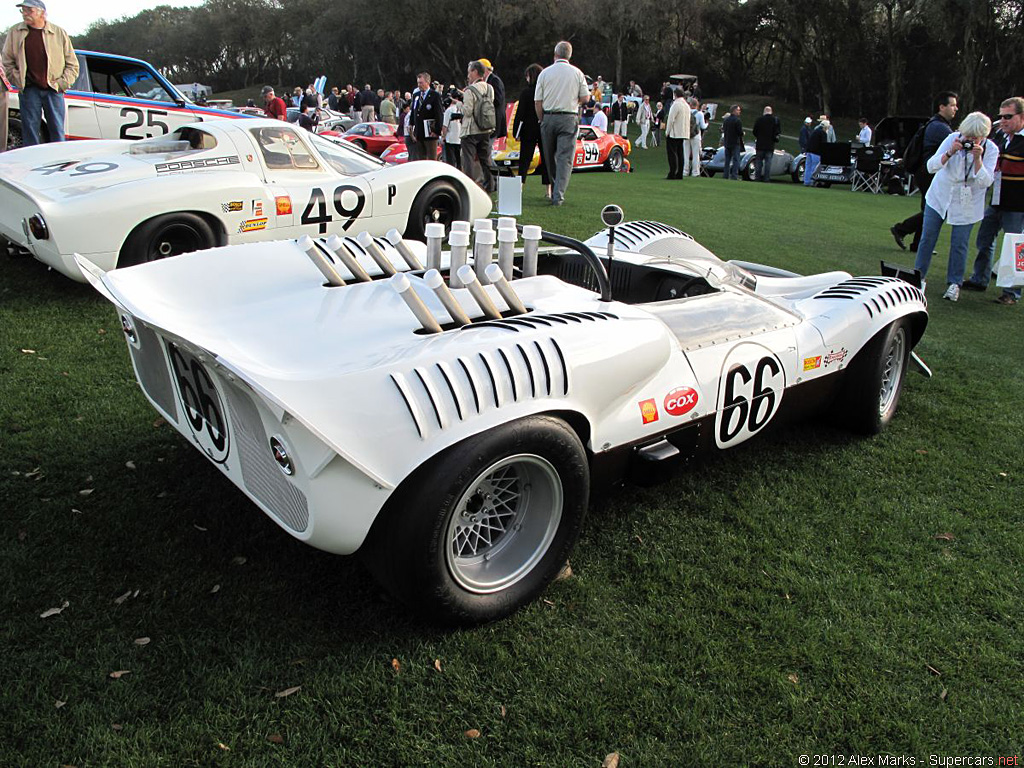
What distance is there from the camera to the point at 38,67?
714 cm

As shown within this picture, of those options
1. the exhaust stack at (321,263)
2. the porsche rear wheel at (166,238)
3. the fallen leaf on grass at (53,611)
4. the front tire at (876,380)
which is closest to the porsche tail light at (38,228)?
the porsche rear wheel at (166,238)

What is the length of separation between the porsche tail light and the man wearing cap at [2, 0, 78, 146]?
336 cm

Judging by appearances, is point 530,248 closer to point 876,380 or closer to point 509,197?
point 876,380

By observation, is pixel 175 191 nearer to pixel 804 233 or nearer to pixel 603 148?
pixel 804 233

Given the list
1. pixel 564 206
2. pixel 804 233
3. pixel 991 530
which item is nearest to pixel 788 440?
pixel 991 530

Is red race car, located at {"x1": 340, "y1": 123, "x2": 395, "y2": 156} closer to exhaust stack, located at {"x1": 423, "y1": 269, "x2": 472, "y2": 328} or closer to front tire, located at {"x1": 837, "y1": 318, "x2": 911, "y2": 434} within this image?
front tire, located at {"x1": 837, "y1": 318, "x2": 911, "y2": 434}

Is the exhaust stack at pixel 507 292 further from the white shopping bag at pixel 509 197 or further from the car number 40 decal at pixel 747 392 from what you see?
the white shopping bag at pixel 509 197

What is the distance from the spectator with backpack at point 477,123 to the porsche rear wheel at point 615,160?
7.88 m

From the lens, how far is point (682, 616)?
2559mm

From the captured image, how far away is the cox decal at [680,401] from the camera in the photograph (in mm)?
2822

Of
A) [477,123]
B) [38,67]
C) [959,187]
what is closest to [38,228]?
[38,67]

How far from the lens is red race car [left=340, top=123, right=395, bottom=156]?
17.3 metres

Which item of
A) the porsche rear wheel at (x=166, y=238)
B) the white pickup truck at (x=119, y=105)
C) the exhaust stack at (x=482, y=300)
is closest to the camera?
the exhaust stack at (x=482, y=300)

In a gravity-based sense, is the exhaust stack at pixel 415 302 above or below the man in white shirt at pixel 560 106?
below
